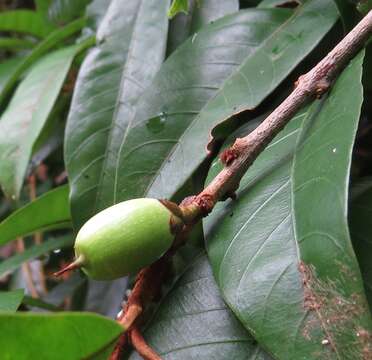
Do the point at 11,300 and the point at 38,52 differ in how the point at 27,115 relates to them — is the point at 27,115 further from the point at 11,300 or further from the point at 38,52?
the point at 11,300

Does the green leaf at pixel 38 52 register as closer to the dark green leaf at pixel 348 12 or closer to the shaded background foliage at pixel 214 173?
the shaded background foliage at pixel 214 173

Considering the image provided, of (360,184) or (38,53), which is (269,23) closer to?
(360,184)

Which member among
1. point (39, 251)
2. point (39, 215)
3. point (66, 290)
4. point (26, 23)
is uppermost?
point (26, 23)

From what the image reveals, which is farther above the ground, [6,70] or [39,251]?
[6,70]

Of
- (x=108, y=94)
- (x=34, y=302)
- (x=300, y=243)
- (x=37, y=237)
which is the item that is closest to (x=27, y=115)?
(x=108, y=94)

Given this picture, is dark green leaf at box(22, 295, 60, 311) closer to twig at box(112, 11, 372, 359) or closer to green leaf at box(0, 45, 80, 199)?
green leaf at box(0, 45, 80, 199)

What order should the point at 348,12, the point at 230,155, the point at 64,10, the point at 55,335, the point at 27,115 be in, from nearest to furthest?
1. the point at 55,335
2. the point at 230,155
3. the point at 348,12
4. the point at 27,115
5. the point at 64,10

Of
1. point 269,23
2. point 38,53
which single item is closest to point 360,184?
point 269,23
